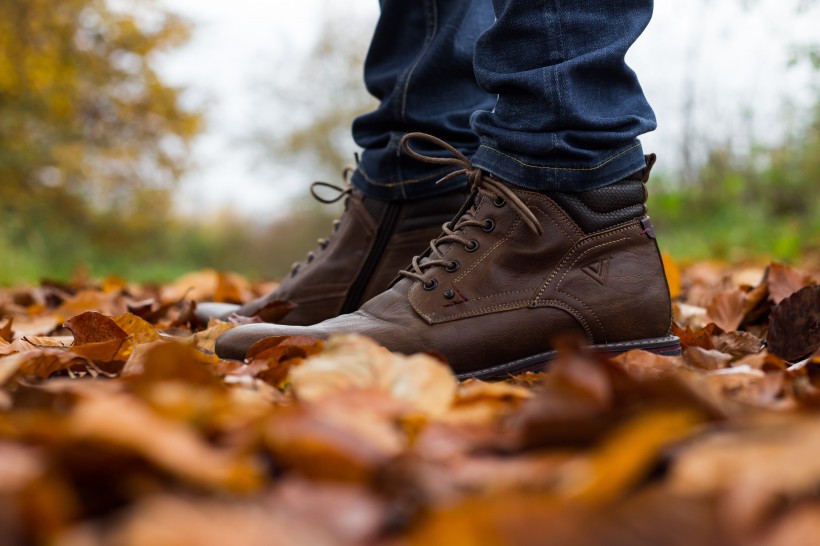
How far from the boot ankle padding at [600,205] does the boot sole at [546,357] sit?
0.22 meters

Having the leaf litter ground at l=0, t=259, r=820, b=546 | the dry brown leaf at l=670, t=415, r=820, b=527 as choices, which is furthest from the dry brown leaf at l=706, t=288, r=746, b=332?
the dry brown leaf at l=670, t=415, r=820, b=527

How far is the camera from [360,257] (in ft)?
6.17

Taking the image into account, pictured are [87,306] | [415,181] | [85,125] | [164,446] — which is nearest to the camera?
[164,446]

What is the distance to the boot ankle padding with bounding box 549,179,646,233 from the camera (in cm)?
143

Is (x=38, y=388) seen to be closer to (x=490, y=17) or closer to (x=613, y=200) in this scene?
(x=613, y=200)

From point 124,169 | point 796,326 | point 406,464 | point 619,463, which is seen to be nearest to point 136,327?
point 406,464

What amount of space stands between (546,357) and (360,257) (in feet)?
2.04

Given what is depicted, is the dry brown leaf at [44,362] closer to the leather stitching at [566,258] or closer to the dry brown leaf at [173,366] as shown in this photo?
the dry brown leaf at [173,366]

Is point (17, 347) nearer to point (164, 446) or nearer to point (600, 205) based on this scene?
point (164, 446)

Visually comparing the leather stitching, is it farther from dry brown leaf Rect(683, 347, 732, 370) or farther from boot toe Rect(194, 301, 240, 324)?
boot toe Rect(194, 301, 240, 324)

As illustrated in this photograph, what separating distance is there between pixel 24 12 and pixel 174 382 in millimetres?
12228

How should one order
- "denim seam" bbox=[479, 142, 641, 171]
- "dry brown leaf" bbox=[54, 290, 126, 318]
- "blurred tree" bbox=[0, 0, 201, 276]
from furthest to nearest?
1. "blurred tree" bbox=[0, 0, 201, 276]
2. "dry brown leaf" bbox=[54, 290, 126, 318]
3. "denim seam" bbox=[479, 142, 641, 171]

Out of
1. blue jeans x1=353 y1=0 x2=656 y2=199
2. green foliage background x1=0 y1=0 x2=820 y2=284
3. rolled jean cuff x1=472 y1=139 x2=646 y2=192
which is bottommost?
green foliage background x1=0 y1=0 x2=820 y2=284

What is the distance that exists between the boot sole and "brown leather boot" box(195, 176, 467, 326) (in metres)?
0.49
